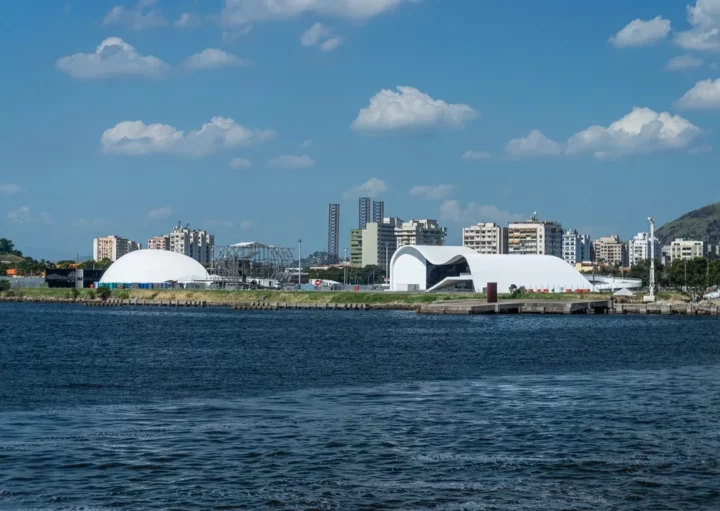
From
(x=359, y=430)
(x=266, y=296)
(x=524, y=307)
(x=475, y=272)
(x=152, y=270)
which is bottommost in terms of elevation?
(x=359, y=430)

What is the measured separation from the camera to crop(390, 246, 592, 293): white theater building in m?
111

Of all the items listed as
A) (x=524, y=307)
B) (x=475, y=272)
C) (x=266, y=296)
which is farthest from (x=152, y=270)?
(x=524, y=307)

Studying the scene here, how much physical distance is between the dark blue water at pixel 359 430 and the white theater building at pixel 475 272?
69550 millimetres

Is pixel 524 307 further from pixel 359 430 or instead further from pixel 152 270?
pixel 359 430

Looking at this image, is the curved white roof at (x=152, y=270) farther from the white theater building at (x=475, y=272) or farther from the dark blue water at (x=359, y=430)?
the dark blue water at (x=359, y=430)

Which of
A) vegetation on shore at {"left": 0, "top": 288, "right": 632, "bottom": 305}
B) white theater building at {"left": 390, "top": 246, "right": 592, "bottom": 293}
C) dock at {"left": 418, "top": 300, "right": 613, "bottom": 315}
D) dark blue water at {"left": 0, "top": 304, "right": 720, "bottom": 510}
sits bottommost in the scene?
dark blue water at {"left": 0, "top": 304, "right": 720, "bottom": 510}

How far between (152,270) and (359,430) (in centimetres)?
12366

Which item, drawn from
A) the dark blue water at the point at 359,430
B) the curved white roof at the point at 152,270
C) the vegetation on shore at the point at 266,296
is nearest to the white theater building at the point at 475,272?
the vegetation on shore at the point at 266,296

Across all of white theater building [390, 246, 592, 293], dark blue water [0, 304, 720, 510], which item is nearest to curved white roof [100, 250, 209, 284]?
white theater building [390, 246, 592, 293]

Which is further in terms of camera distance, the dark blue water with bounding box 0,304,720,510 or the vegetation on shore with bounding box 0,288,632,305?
the vegetation on shore with bounding box 0,288,632,305

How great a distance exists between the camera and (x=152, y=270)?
13975 cm

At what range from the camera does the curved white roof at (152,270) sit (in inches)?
5448

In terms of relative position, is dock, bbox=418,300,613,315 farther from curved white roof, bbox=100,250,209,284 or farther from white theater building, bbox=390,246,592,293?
curved white roof, bbox=100,250,209,284

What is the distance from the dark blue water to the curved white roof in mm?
97289
